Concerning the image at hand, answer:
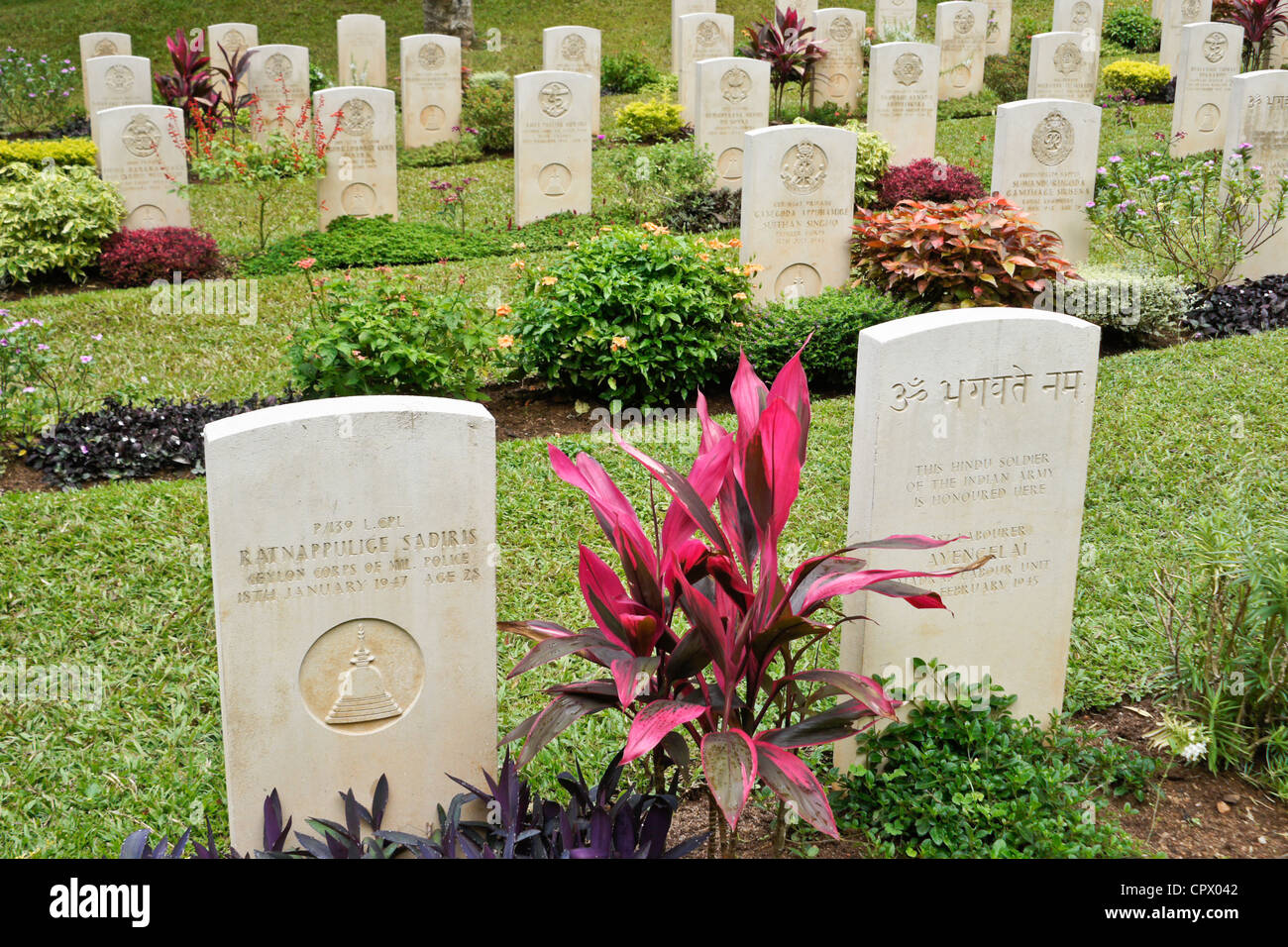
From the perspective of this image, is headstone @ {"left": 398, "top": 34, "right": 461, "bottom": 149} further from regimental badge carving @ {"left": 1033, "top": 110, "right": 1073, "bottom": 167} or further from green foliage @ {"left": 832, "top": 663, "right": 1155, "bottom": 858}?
A: green foliage @ {"left": 832, "top": 663, "right": 1155, "bottom": 858}

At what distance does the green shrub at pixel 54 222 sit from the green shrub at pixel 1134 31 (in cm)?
1587

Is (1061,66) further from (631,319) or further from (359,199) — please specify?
(631,319)

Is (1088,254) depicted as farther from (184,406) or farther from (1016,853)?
(1016,853)

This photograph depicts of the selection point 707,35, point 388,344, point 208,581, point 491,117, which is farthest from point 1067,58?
point 208,581

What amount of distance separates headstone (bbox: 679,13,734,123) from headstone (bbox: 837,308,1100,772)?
1307 cm

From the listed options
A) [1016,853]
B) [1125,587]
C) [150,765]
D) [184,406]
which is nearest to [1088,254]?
[1125,587]

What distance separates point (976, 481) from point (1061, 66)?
42.1ft

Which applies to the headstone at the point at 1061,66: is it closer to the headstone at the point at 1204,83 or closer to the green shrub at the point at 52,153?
the headstone at the point at 1204,83

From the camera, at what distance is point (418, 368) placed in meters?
6.84

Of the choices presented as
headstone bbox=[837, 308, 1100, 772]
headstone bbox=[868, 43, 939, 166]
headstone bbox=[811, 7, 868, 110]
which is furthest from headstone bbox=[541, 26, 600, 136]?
headstone bbox=[837, 308, 1100, 772]

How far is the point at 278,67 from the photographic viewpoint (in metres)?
14.9

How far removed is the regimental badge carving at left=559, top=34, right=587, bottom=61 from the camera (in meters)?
Result: 16.3

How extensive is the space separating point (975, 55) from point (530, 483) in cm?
1321

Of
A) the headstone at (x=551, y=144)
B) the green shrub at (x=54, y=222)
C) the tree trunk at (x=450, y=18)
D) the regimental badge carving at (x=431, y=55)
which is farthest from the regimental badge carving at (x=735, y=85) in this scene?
the tree trunk at (x=450, y=18)
